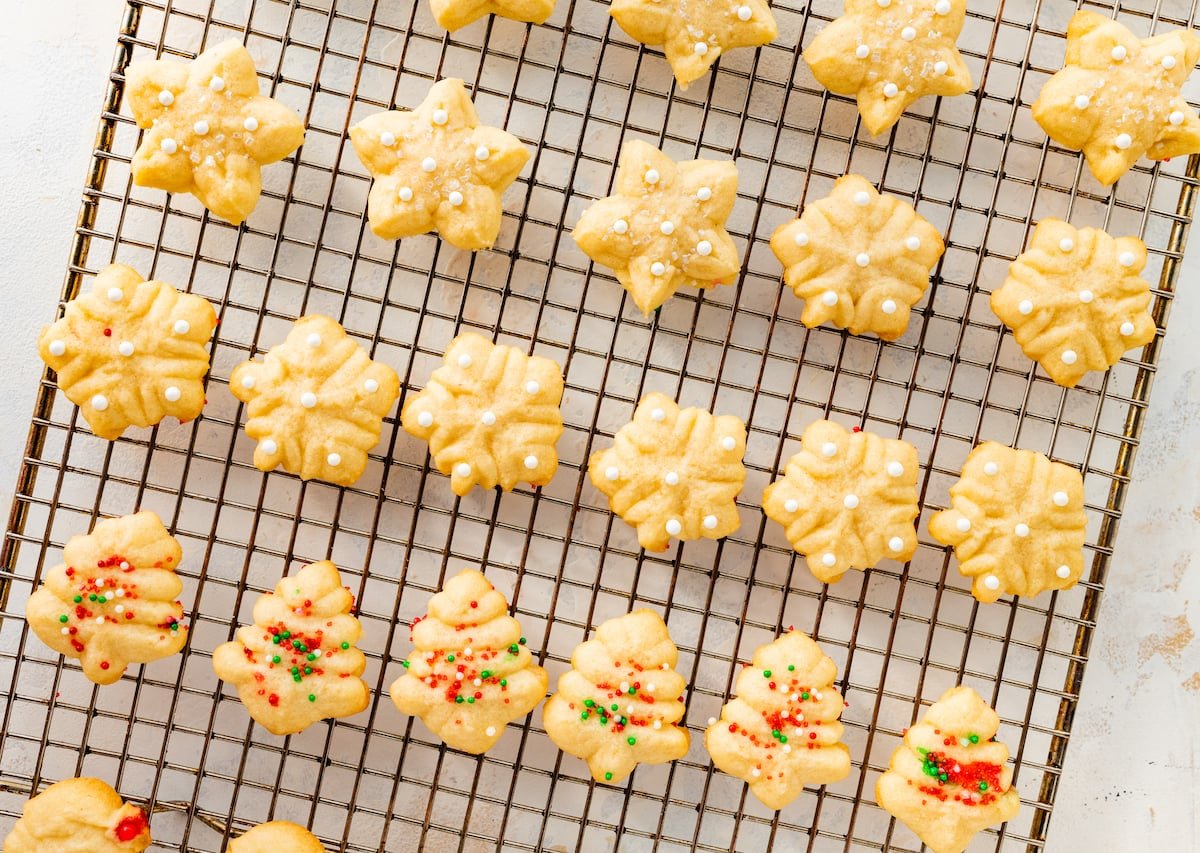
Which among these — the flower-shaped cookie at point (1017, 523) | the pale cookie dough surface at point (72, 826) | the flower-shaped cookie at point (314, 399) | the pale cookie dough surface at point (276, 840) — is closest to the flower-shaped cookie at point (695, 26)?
the flower-shaped cookie at point (314, 399)

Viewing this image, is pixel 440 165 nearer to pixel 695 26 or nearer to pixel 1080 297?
pixel 695 26

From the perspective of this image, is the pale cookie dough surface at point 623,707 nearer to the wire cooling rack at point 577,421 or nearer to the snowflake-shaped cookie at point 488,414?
the wire cooling rack at point 577,421

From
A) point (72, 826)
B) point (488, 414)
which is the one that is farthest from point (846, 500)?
point (72, 826)

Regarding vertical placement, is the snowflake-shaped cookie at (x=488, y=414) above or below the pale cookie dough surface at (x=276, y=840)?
above

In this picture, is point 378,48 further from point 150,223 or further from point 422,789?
point 422,789

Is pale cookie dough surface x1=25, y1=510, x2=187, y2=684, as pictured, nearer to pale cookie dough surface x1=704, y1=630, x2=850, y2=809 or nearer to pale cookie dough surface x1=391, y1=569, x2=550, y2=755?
pale cookie dough surface x1=391, y1=569, x2=550, y2=755

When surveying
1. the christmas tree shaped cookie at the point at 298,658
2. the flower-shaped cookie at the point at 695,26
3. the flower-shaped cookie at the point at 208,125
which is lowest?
the christmas tree shaped cookie at the point at 298,658
